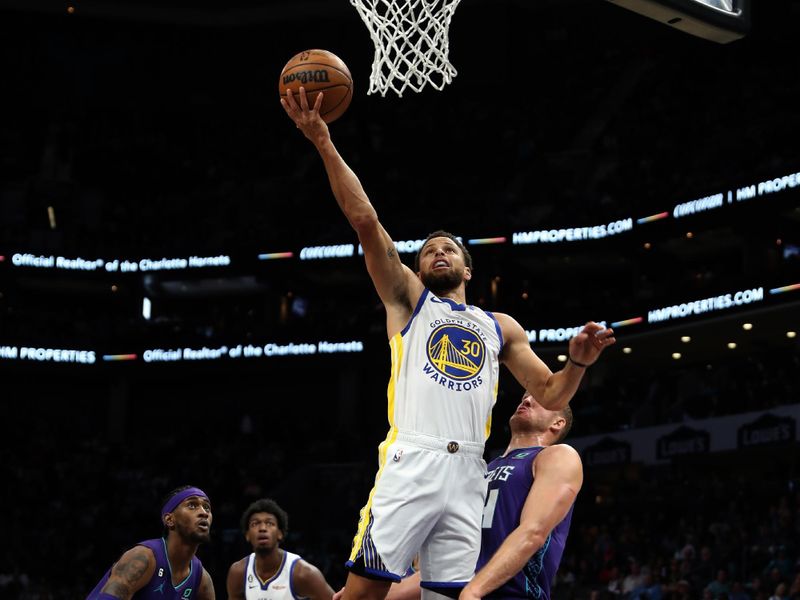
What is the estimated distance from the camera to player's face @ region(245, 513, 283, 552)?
820 centimetres

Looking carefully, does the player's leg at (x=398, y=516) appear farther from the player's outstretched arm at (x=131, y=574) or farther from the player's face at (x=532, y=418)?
the player's outstretched arm at (x=131, y=574)

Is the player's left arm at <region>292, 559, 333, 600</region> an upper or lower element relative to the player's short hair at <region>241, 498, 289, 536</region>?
lower

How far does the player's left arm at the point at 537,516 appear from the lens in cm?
438

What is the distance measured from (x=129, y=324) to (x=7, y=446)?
4.98 metres

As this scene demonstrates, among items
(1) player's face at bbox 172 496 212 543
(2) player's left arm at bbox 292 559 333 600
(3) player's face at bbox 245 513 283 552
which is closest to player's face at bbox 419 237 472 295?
(1) player's face at bbox 172 496 212 543

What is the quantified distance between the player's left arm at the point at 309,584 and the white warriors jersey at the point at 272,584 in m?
0.04

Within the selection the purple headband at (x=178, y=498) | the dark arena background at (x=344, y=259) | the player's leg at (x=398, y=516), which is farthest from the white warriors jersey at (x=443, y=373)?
the dark arena background at (x=344, y=259)

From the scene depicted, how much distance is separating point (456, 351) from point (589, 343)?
533mm

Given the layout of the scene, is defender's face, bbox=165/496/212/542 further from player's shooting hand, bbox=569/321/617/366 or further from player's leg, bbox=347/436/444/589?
player's shooting hand, bbox=569/321/617/366

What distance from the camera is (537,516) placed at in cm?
456

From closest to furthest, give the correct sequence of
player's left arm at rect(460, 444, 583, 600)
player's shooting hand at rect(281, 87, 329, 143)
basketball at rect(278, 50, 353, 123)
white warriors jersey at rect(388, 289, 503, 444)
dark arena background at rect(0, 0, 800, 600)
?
player's left arm at rect(460, 444, 583, 600), white warriors jersey at rect(388, 289, 503, 444), player's shooting hand at rect(281, 87, 329, 143), basketball at rect(278, 50, 353, 123), dark arena background at rect(0, 0, 800, 600)

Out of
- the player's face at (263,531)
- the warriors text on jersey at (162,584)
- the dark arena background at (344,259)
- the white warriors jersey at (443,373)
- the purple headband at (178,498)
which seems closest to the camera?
the white warriors jersey at (443,373)

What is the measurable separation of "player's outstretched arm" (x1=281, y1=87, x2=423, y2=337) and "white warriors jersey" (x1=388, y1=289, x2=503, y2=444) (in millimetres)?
71

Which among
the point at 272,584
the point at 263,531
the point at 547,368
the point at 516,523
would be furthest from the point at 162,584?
the point at 547,368
